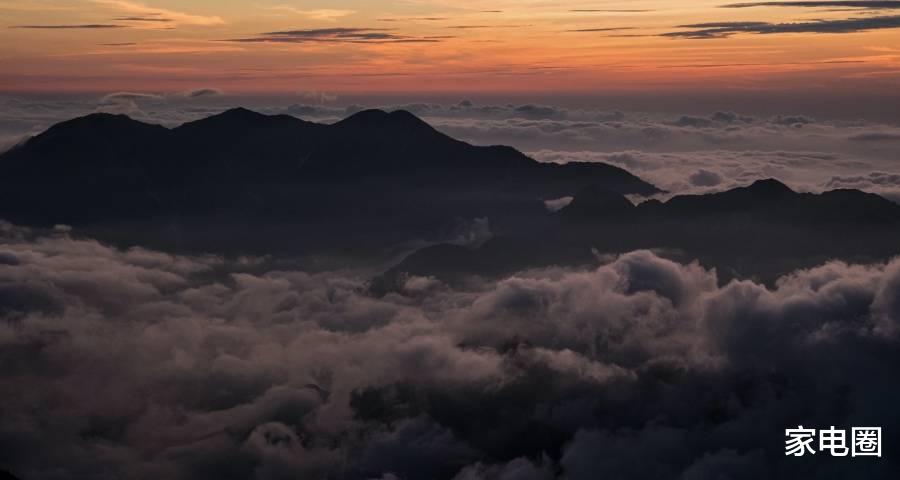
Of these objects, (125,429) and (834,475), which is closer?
(834,475)

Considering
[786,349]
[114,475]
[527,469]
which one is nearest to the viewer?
[114,475]

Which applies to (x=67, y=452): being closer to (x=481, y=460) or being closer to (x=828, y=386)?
(x=481, y=460)

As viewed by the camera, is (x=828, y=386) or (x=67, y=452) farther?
(x=828, y=386)

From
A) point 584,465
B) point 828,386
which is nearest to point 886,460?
point 828,386

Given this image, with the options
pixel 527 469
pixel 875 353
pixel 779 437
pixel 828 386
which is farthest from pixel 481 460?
pixel 875 353

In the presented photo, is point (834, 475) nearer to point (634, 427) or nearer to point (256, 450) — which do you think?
point (634, 427)

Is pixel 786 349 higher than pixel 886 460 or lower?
higher

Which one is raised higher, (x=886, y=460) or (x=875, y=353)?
(x=875, y=353)

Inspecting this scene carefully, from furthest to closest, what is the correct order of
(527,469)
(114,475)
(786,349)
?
(786,349), (527,469), (114,475)
